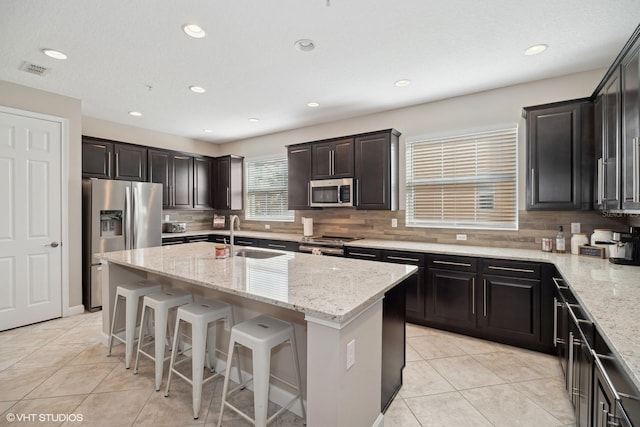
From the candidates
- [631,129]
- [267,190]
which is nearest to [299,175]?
[267,190]

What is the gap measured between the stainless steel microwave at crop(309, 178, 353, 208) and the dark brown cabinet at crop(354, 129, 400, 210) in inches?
4.5

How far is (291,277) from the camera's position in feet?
6.63

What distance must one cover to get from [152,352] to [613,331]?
3309mm

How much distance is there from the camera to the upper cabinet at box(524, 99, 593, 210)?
9.33ft

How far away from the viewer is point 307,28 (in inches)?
94.3

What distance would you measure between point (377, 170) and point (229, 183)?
311cm

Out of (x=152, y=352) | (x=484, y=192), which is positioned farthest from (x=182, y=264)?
(x=484, y=192)

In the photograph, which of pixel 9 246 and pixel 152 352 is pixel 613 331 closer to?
pixel 152 352

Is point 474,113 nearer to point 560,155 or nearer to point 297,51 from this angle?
point 560,155

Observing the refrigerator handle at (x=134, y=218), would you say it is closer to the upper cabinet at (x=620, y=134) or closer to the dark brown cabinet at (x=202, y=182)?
the dark brown cabinet at (x=202, y=182)

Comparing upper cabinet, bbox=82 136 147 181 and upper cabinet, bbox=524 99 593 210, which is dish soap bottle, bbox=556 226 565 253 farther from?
upper cabinet, bbox=82 136 147 181

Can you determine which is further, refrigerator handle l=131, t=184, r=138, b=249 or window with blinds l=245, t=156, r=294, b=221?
window with blinds l=245, t=156, r=294, b=221

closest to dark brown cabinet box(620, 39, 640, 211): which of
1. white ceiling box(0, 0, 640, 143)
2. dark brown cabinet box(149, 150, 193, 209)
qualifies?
white ceiling box(0, 0, 640, 143)

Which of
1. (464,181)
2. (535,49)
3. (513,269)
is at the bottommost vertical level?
(513,269)
